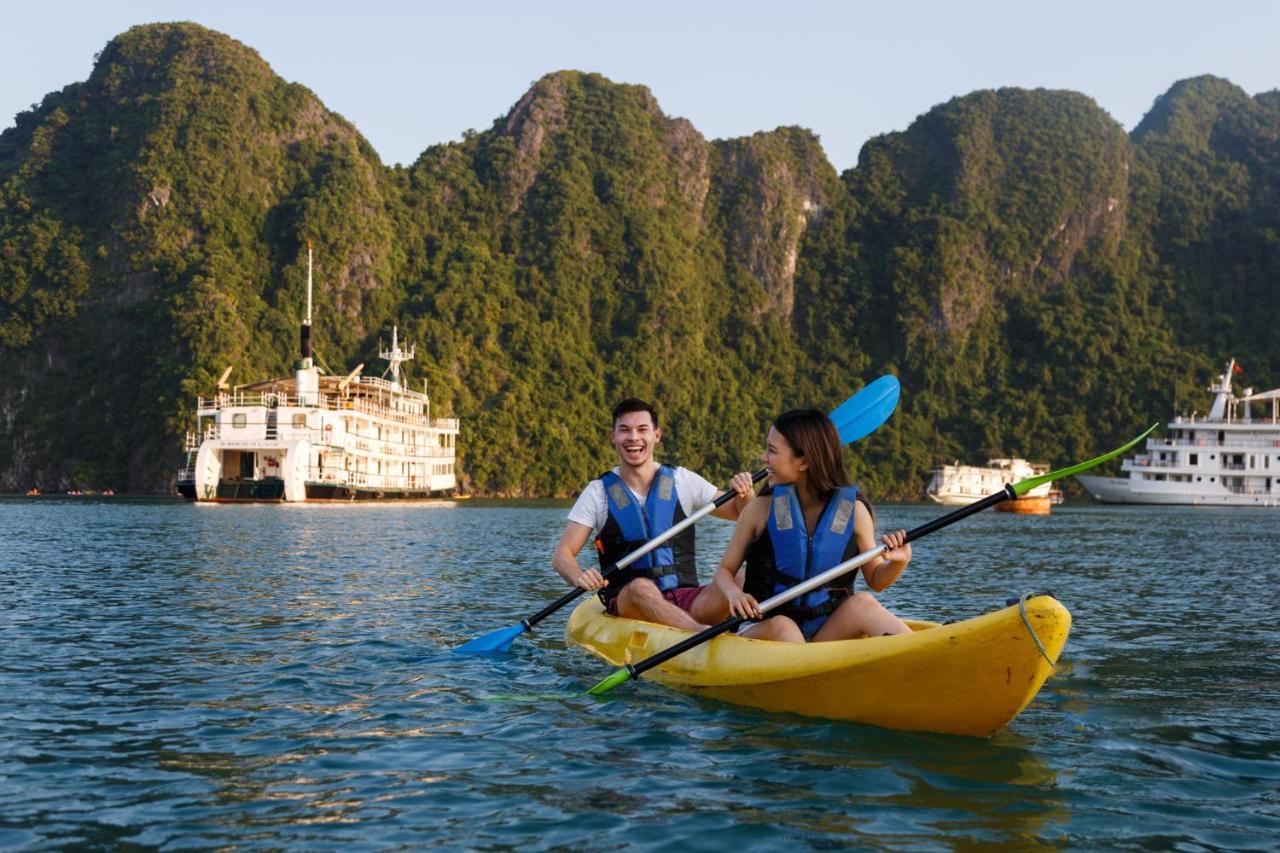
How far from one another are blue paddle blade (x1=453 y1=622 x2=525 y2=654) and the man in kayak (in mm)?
1135

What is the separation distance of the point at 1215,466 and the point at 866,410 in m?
71.8

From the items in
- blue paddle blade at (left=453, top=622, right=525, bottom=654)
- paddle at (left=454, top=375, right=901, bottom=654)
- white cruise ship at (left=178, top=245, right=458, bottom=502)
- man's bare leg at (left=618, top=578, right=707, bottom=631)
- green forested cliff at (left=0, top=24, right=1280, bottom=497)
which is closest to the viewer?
man's bare leg at (left=618, top=578, right=707, bottom=631)

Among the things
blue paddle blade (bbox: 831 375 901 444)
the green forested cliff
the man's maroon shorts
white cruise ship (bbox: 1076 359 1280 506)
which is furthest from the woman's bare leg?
the green forested cliff

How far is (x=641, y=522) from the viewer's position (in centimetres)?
858

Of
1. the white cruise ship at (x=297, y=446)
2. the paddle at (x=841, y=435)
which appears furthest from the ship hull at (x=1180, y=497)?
the paddle at (x=841, y=435)

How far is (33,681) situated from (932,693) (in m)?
6.00

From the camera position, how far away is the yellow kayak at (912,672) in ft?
18.9

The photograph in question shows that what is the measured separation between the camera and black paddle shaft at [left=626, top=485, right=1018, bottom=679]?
21.6 ft

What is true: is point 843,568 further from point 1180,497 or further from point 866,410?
point 1180,497

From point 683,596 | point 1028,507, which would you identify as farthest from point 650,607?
point 1028,507

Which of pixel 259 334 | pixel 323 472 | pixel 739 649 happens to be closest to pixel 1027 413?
pixel 259 334

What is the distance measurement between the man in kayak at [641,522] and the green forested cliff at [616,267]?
71.8 meters

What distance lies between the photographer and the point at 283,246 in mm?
97625

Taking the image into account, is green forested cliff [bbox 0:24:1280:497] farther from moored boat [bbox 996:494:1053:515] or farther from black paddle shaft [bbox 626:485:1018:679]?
black paddle shaft [bbox 626:485:1018:679]
